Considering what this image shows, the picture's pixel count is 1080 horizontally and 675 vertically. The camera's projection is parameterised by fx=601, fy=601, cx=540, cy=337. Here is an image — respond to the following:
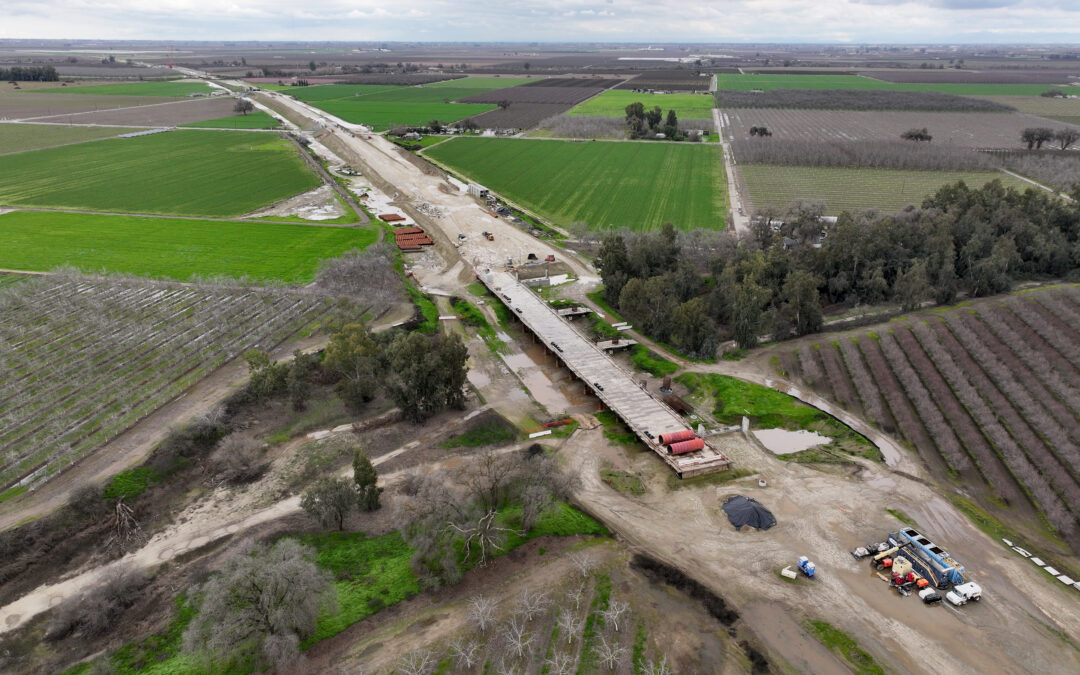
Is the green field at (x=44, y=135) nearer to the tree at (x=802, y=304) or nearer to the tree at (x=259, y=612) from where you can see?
the tree at (x=259, y=612)

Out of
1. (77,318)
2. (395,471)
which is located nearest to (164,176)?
(77,318)

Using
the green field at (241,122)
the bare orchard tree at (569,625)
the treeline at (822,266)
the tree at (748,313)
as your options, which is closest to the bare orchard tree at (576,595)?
the bare orchard tree at (569,625)

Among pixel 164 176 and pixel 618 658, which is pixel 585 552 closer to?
pixel 618 658

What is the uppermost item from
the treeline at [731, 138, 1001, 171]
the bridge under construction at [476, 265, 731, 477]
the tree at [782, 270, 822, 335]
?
the treeline at [731, 138, 1001, 171]

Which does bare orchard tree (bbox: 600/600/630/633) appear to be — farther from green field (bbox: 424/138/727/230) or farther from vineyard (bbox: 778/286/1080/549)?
green field (bbox: 424/138/727/230)

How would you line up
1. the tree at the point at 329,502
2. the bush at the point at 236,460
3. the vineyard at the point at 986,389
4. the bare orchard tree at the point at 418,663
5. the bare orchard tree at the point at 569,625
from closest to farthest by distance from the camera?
1. the bare orchard tree at the point at 418,663
2. the bare orchard tree at the point at 569,625
3. the tree at the point at 329,502
4. the vineyard at the point at 986,389
5. the bush at the point at 236,460

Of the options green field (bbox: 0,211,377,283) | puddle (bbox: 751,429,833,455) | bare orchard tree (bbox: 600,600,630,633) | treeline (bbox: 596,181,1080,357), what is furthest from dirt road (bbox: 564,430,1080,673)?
green field (bbox: 0,211,377,283)
